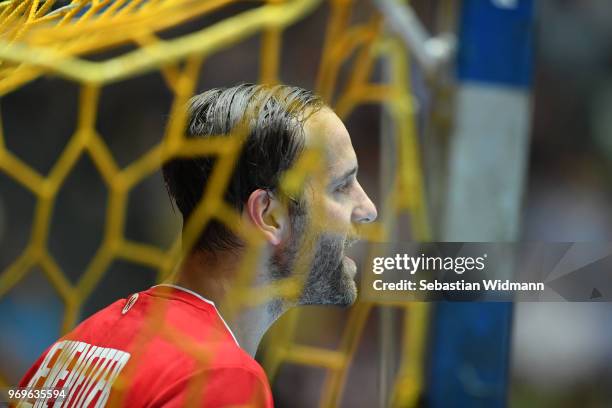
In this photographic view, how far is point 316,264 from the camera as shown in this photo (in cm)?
65

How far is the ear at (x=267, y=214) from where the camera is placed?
591 millimetres

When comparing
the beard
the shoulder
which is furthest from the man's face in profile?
the shoulder

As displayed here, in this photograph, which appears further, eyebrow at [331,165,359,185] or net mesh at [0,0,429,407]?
eyebrow at [331,165,359,185]

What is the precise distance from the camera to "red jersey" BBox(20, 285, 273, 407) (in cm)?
50

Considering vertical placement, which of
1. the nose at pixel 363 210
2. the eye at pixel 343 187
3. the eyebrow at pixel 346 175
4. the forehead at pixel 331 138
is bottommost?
the nose at pixel 363 210

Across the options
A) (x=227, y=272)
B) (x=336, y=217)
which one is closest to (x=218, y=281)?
(x=227, y=272)

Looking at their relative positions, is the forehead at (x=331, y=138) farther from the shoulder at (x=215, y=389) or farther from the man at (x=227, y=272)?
the shoulder at (x=215, y=389)

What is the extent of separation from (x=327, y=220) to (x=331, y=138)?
0.21 ft

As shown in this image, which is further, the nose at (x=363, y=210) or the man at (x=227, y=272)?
the nose at (x=363, y=210)

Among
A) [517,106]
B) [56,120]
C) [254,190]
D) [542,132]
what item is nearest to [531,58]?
[517,106]

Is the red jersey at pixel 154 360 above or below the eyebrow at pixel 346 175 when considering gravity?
below

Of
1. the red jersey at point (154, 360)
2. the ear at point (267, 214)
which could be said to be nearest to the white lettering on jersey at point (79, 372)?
the red jersey at point (154, 360)

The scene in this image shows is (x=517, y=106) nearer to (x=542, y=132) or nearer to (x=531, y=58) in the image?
(x=531, y=58)

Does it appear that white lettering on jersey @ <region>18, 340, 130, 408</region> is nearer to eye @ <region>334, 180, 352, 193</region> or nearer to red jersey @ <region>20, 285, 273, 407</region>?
red jersey @ <region>20, 285, 273, 407</region>
